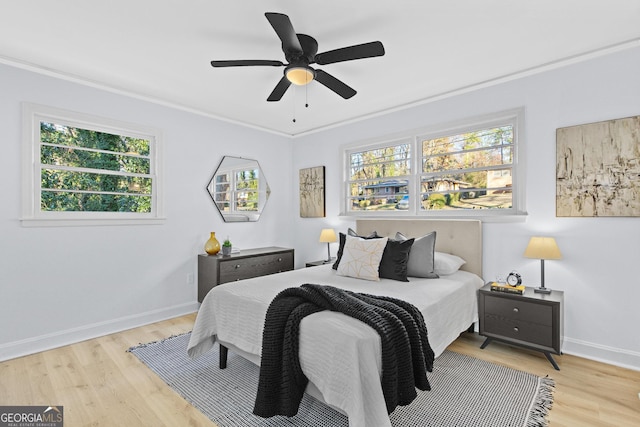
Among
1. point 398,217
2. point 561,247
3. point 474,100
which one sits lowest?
point 561,247

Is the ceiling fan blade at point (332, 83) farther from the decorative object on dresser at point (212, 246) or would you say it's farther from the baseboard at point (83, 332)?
the baseboard at point (83, 332)

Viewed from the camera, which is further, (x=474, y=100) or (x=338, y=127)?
(x=338, y=127)

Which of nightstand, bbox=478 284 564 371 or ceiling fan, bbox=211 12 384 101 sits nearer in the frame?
ceiling fan, bbox=211 12 384 101

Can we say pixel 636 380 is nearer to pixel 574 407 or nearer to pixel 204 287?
pixel 574 407

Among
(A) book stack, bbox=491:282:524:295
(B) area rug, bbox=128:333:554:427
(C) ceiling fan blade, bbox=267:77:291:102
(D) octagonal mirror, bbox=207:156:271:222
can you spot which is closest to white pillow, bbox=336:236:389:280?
(B) area rug, bbox=128:333:554:427

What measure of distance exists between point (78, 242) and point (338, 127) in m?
3.38

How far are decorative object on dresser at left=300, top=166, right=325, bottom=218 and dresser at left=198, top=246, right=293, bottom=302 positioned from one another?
2.62 feet

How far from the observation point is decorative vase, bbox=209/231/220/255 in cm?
392

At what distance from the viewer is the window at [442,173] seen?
3.16 m

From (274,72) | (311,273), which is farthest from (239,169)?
(311,273)

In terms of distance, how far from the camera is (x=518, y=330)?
264 cm

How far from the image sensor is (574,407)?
6.58ft

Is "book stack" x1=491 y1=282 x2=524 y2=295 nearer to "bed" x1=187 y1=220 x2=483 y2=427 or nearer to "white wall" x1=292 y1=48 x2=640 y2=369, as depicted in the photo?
"bed" x1=187 y1=220 x2=483 y2=427

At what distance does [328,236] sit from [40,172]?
3.13 meters
